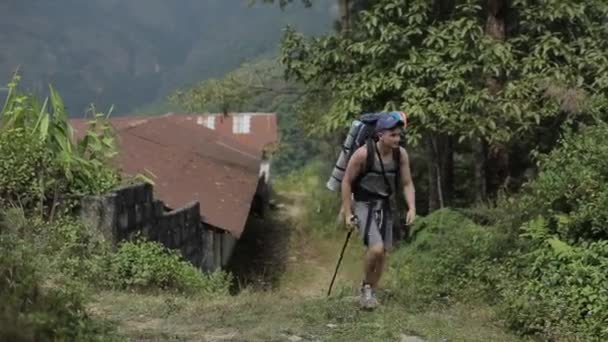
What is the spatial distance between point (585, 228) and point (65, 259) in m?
4.59

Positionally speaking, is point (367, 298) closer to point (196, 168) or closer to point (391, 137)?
point (391, 137)

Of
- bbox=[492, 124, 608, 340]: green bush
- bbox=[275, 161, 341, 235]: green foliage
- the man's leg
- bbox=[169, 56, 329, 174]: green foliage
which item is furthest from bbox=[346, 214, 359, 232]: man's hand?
bbox=[275, 161, 341, 235]: green foliage

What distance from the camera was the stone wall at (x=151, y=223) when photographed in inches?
300

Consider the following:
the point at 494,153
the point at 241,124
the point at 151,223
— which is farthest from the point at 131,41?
the point at 151,223

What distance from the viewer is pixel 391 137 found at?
563cm

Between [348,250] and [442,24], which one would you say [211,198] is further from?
[442,24]

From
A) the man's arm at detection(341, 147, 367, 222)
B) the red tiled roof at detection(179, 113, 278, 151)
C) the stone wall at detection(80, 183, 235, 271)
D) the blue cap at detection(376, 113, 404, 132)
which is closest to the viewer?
the blue cap at detection(376, 113, 404, 132)

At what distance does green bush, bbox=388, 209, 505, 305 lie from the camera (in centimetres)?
696

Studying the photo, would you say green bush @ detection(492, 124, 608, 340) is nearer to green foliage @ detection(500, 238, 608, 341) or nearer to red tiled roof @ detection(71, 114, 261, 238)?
green foliage @ detection(500, 238, 608, 341)

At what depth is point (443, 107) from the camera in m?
10.4

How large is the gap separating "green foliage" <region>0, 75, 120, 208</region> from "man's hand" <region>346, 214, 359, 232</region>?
10.6ft

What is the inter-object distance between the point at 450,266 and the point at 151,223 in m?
3.53

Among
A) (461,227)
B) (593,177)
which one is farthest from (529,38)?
(593,177)

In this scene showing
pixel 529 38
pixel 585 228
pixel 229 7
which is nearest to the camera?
pixel 585 228
